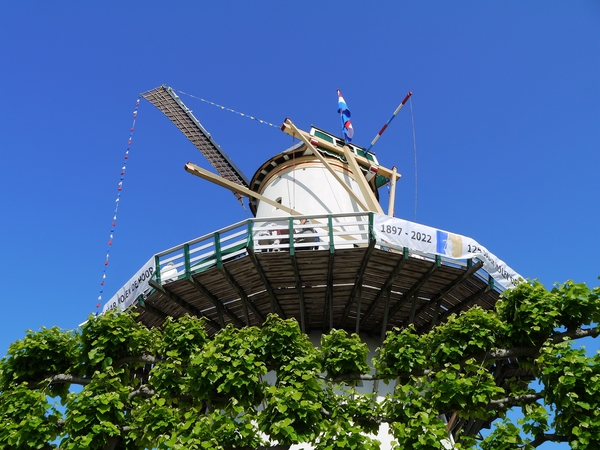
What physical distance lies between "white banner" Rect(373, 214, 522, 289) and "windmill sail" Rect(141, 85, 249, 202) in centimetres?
2008

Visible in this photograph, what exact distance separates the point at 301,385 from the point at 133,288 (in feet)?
30.6

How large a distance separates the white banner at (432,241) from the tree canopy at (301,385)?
12.6 ft

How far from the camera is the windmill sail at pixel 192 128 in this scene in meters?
38.4

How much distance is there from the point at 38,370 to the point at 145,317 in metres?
5.30

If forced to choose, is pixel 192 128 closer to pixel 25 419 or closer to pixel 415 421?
pixel 25 419

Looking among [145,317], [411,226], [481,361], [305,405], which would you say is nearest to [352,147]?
[411,226]

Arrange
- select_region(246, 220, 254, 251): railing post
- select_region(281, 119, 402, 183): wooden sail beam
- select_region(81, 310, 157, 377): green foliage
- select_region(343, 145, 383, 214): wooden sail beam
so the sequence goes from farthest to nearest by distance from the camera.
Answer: select_region(281, 119, 402, 183): wooden sail beam
select_region(343, 145, 383, 214): wooden sail beam
select_region(246, 220, 254, 251): railing post
select_region(81, 310, 157, 377): green foliage

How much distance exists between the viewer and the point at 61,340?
17.2m

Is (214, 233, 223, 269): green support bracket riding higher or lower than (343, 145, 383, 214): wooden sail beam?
lower

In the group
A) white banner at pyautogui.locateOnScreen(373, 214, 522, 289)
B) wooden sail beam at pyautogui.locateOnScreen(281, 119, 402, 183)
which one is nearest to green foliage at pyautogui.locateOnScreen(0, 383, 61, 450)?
white banner at pyautogui.locateOnScreen(373, 214, 522, 289)

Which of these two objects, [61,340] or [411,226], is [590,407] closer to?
[411,226]

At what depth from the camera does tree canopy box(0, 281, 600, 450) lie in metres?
13.3

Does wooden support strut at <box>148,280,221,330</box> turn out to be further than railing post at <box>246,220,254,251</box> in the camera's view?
Yes

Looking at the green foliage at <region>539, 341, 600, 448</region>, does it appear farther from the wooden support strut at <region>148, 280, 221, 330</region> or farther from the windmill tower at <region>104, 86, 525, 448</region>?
the wooden support strut at <region>148, 280, 221, 330</region>
